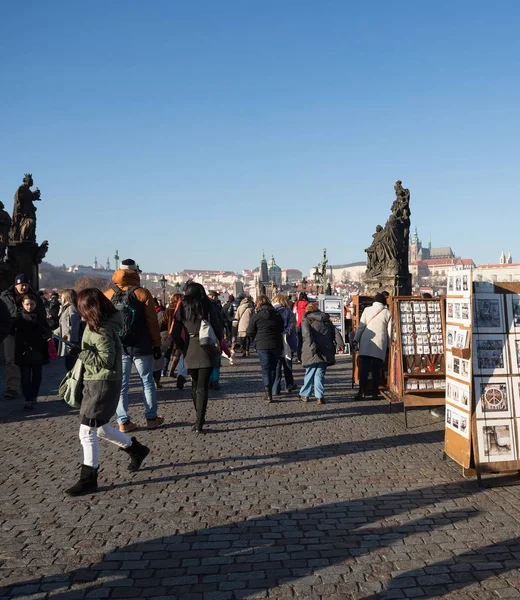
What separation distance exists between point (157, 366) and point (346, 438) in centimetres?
355

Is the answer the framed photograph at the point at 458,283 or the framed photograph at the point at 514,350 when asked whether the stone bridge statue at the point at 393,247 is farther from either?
the framed photograph at the point at 514,350

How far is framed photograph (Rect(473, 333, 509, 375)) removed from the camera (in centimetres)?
562

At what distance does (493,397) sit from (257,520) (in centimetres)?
250

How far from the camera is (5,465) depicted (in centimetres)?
613

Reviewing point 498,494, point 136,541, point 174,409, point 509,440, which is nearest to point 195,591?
point 136,541

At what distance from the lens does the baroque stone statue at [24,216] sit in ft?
57.7

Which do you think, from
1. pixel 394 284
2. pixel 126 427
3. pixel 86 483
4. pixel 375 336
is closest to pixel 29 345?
pixel 126 427

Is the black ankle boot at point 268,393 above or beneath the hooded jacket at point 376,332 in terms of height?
beneath

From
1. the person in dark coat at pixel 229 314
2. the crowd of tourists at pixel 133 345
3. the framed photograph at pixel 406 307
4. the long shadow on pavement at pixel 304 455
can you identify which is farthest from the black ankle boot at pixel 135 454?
the person in dark coat at pixel 229 314

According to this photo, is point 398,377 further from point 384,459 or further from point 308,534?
point 308,534

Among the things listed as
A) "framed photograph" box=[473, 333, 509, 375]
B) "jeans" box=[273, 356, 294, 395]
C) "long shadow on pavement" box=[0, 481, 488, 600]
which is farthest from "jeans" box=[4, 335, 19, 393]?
"framed photograph" box=[473, 333, 509, 375]

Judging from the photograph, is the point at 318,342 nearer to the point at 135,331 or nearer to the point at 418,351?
the point at 418,351

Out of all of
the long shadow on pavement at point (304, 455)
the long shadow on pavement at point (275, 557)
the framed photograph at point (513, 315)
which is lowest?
the long shadow on pavement at point (275, 557)

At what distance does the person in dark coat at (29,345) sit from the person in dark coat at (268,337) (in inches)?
126
